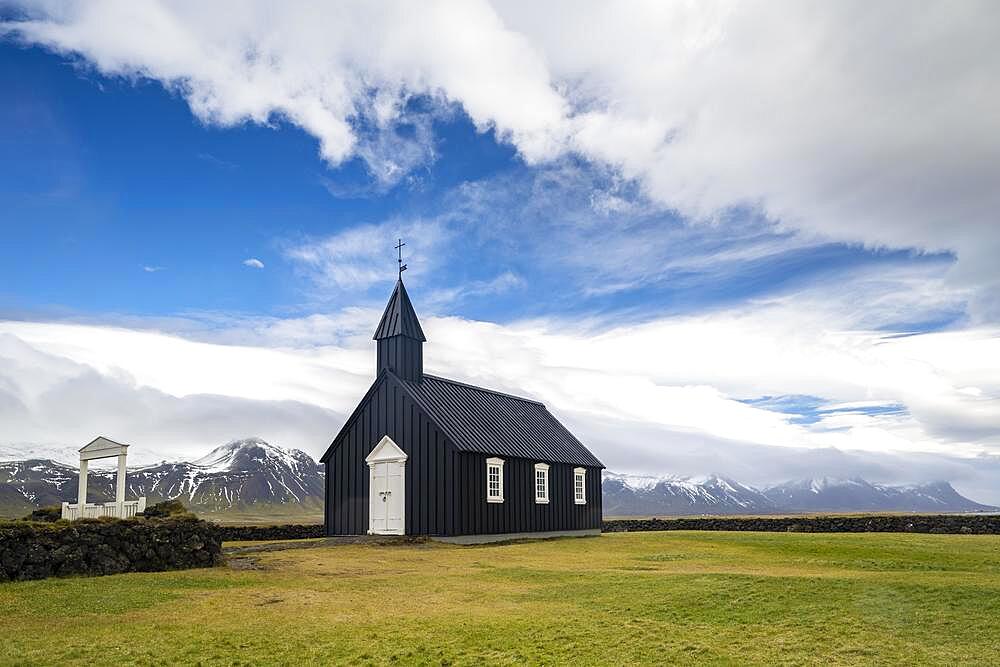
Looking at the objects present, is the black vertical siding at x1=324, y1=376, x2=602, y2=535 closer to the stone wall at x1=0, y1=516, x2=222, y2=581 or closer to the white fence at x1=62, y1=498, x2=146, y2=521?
the white fence at x1=62, y1=498, x2=146, y2=521

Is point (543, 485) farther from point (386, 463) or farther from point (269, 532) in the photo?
point (269, 532)

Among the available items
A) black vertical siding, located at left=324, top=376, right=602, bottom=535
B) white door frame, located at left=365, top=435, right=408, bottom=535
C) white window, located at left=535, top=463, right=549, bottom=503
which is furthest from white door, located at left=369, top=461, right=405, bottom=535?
white window, located at left=535, top=463, right=549, bottom=503

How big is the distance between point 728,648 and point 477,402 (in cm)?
2876

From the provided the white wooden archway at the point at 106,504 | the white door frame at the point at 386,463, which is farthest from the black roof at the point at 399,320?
the white wooden archway at the point at 106,504

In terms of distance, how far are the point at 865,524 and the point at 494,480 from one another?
21.5m

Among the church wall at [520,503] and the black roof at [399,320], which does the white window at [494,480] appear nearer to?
the church wall at [520,503]

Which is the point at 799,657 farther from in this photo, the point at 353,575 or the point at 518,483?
the point at 518,483

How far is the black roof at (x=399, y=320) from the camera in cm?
3781

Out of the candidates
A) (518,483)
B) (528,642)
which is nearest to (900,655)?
(528,642)

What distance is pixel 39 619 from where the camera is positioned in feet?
47.3

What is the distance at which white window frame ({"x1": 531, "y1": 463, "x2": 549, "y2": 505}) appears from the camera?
127ft

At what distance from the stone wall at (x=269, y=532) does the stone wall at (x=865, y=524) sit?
20190 millimetres

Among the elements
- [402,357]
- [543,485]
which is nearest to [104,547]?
[402,357]

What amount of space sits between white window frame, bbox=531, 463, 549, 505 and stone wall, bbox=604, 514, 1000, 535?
15.1 metres
